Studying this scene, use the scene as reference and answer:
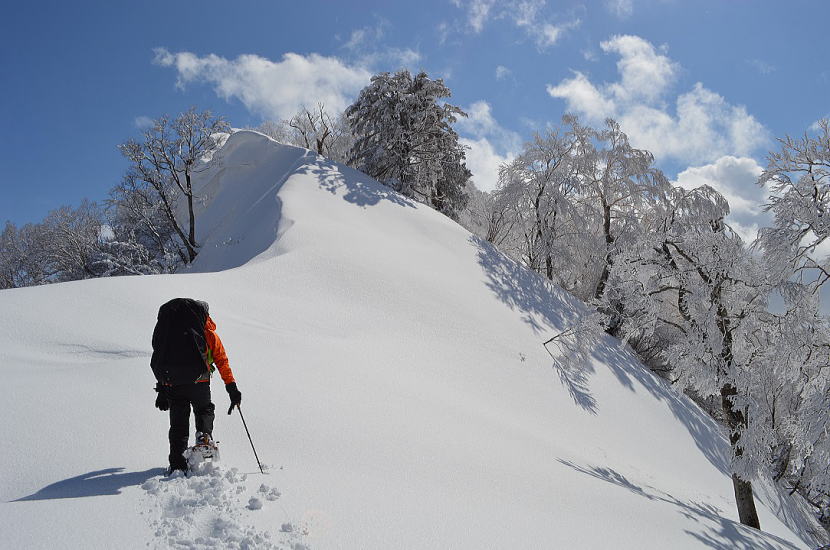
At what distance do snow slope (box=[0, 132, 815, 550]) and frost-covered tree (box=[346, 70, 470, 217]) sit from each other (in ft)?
31.6

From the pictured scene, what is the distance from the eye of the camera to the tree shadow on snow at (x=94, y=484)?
321cm

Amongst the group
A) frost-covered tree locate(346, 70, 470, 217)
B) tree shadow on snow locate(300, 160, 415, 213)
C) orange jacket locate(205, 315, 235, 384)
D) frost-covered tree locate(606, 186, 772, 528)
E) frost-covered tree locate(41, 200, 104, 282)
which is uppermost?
frost-covered tree locate(346, 70, 470, 217)

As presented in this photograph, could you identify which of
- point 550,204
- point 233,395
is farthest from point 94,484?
point 550,204

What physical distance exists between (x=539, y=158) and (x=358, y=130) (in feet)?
32.7

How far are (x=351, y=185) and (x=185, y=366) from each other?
1532 centimetres

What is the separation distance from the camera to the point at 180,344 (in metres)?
3.86

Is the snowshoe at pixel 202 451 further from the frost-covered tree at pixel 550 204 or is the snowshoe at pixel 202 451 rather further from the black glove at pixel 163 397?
the frost-covered tree at pixel 550 204

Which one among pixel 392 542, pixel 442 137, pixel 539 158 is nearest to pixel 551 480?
pixel 392 542

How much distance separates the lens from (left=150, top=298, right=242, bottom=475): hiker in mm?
3805

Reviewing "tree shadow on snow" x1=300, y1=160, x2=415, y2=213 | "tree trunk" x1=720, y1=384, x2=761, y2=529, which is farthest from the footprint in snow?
"tree shadow on snow" x1=300, y1=160, x2=415, y2=213

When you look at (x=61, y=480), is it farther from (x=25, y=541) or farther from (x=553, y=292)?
(x=553, y=292)

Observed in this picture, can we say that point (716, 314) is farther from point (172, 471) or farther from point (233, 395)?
point (172, 471)

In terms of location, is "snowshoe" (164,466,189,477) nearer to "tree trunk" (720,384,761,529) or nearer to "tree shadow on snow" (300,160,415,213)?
"tree trunk" (720,384,761,529)

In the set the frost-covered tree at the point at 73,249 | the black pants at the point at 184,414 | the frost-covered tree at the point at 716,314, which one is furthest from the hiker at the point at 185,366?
the frost-covered tree at the point at 73,249
